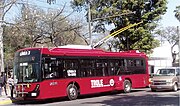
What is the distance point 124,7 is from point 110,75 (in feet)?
63.4

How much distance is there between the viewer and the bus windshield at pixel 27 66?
62.1 ft

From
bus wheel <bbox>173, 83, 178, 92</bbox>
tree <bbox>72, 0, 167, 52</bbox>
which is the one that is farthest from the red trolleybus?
tree <bbox>72, 0, 167, 52</bbox>

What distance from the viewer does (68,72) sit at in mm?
20375

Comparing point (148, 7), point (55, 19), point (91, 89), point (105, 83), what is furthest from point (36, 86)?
point (148, 7)

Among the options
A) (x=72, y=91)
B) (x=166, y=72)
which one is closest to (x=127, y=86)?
(x=166, y=72)

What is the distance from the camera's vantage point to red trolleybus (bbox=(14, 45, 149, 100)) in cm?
1897

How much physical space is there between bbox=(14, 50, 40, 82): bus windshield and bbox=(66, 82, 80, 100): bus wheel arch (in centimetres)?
Answer: 230

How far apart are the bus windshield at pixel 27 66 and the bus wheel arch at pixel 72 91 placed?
7.55ft

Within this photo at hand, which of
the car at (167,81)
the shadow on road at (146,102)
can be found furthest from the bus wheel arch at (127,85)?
the shadow on road at (146,102)

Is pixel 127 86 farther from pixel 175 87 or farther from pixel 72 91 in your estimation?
pixel 72 91

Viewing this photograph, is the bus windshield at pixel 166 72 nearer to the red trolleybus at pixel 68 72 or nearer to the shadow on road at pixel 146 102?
the red trolleybus at pixel 68 72

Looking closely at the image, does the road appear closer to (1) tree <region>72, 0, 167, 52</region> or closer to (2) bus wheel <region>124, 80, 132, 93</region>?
(2) bus wheel <region>124, 80, 132, 93</region>

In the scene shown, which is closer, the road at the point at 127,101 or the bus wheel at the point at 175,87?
the road at the point at 127,101

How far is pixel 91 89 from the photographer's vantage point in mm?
21875
